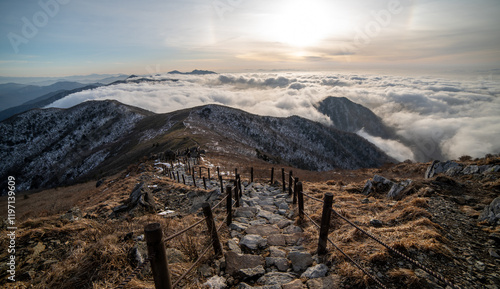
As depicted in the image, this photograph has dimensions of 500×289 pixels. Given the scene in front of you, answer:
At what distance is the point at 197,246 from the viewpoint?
5492mm

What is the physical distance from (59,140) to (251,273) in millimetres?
135180

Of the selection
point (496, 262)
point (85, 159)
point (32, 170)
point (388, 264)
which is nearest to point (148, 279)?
point (388, 264)

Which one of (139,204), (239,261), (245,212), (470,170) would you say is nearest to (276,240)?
(239,261)

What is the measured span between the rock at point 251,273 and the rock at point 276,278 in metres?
0.14

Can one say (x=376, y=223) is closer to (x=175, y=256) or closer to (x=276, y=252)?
(x=276, y=252)

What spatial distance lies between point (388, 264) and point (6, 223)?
486 inches

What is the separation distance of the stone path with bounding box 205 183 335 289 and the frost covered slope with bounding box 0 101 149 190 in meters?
88.6

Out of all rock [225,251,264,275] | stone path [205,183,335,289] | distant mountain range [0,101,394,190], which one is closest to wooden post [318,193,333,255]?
stone path [205,183,335,289]

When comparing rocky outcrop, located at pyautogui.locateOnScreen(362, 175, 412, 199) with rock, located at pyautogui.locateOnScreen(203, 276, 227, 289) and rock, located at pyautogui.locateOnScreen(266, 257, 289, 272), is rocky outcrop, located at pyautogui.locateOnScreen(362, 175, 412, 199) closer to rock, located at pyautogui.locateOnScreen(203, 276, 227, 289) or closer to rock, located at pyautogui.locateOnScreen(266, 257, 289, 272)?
rock, located at pyautogui.locateOnScreen(266, 257, 289, 272)

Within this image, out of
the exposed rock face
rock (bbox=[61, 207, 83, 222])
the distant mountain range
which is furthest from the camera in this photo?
the distant mountain range

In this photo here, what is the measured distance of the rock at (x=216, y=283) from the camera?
4391 mm

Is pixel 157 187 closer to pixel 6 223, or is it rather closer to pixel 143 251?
pixel 6 223

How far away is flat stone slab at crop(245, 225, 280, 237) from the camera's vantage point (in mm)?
7582

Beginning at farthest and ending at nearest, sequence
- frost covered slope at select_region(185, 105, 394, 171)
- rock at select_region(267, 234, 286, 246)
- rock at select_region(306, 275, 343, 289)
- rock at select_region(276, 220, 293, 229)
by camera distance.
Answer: frost covered slope at select_region(185, 105, 394, 171) → rock at select_region(276, 220, 293, 229) → rock at select_region(267, 234, 286, 246) → rock at select_region(306, 275, 343, 289)
